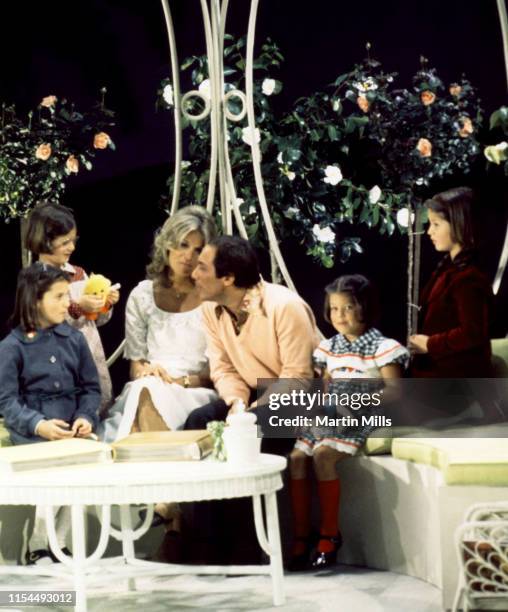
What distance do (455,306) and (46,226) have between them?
60.8 inches

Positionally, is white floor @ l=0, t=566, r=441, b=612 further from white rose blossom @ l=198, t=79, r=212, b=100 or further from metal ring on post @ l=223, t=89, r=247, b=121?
white rose blossom @ l=198, t=79, r=212, b=100

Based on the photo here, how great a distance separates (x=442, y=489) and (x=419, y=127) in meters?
1.63

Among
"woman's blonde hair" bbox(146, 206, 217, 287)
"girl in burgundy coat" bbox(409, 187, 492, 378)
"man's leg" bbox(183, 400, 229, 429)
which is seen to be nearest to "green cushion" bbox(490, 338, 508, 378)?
"girl in burgundy coat" bbox(409, 187, 492, 378)

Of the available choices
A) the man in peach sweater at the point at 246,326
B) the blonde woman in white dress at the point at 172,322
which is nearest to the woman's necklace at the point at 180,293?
the blonde woman in white dress at the point at 172,322

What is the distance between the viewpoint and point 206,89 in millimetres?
4664

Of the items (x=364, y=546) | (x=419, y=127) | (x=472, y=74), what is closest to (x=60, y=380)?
(x=364, y=546)

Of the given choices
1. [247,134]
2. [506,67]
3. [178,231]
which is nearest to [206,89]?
[247,134]

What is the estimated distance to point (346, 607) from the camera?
3.33 m

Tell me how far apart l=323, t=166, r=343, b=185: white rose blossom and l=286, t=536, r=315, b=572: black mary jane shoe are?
59.1 inches

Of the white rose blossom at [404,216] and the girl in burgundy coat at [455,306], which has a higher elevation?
the white rose blossom at [404,216]

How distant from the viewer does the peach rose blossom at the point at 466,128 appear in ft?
14.2

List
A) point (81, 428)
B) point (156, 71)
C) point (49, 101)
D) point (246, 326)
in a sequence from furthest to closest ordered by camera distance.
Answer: point (156, 71), point (49, 101), point (246, 326), point (81, 428)

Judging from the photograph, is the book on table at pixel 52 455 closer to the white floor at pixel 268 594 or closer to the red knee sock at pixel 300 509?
the white floor at pixel 268 594

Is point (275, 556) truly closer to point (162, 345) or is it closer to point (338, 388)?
point (338, 388)
